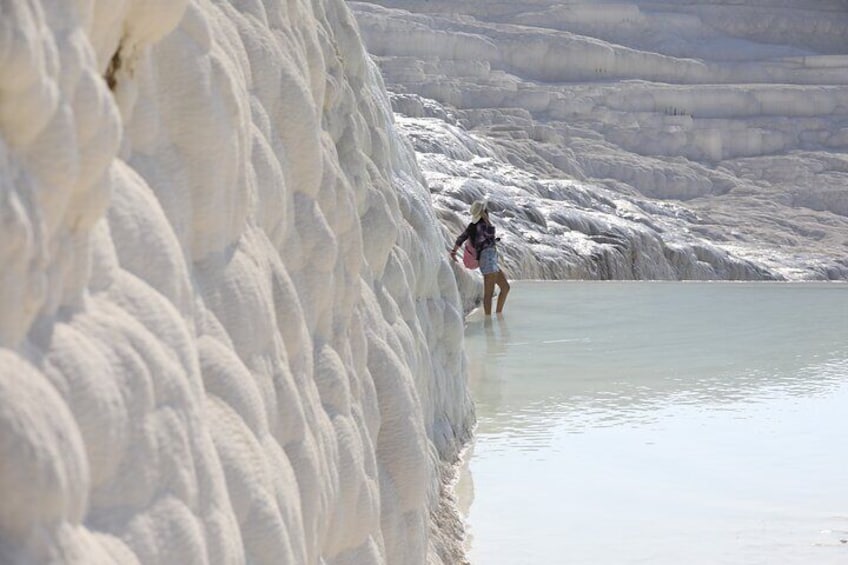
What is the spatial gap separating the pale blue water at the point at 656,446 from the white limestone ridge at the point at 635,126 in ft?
20.1

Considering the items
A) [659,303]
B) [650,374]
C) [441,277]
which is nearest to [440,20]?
[659,303]

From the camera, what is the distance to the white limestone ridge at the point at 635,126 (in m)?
17.4

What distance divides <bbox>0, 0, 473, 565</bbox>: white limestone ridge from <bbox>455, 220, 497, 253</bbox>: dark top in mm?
6314

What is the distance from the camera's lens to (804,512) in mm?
3918

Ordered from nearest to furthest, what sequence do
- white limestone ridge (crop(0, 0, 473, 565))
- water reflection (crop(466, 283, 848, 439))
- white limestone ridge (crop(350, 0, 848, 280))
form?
white limestone ridge (crop(0, 0, 473, 565))
water reflection (crop(466, 283, 848, 439))
white limestone ridge (crop(350, 0, 848, 280))

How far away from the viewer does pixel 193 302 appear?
1.61 meters

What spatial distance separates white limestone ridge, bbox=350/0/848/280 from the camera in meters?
17.4

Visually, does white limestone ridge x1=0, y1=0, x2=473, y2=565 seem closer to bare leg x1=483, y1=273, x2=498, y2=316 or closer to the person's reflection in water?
the person's reflection in water

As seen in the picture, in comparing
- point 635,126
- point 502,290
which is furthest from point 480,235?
point 635,126

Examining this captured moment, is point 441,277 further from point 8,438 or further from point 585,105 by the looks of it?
point 585,105

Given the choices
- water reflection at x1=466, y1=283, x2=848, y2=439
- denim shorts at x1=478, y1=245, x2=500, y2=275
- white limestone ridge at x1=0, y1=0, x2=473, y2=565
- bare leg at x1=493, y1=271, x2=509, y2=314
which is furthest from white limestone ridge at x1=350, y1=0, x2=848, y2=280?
white limestone ridge at x1=0, y1=0, x2=473, y2=565

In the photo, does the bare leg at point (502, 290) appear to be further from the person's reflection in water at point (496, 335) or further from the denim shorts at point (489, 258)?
the denim shorts at point (489, 258)

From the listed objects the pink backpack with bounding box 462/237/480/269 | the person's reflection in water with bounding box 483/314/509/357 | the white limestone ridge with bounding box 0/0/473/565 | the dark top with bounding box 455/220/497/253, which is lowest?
the person's reflection in water with bounding box 483/314/509/357

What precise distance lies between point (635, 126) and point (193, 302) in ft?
89.8
